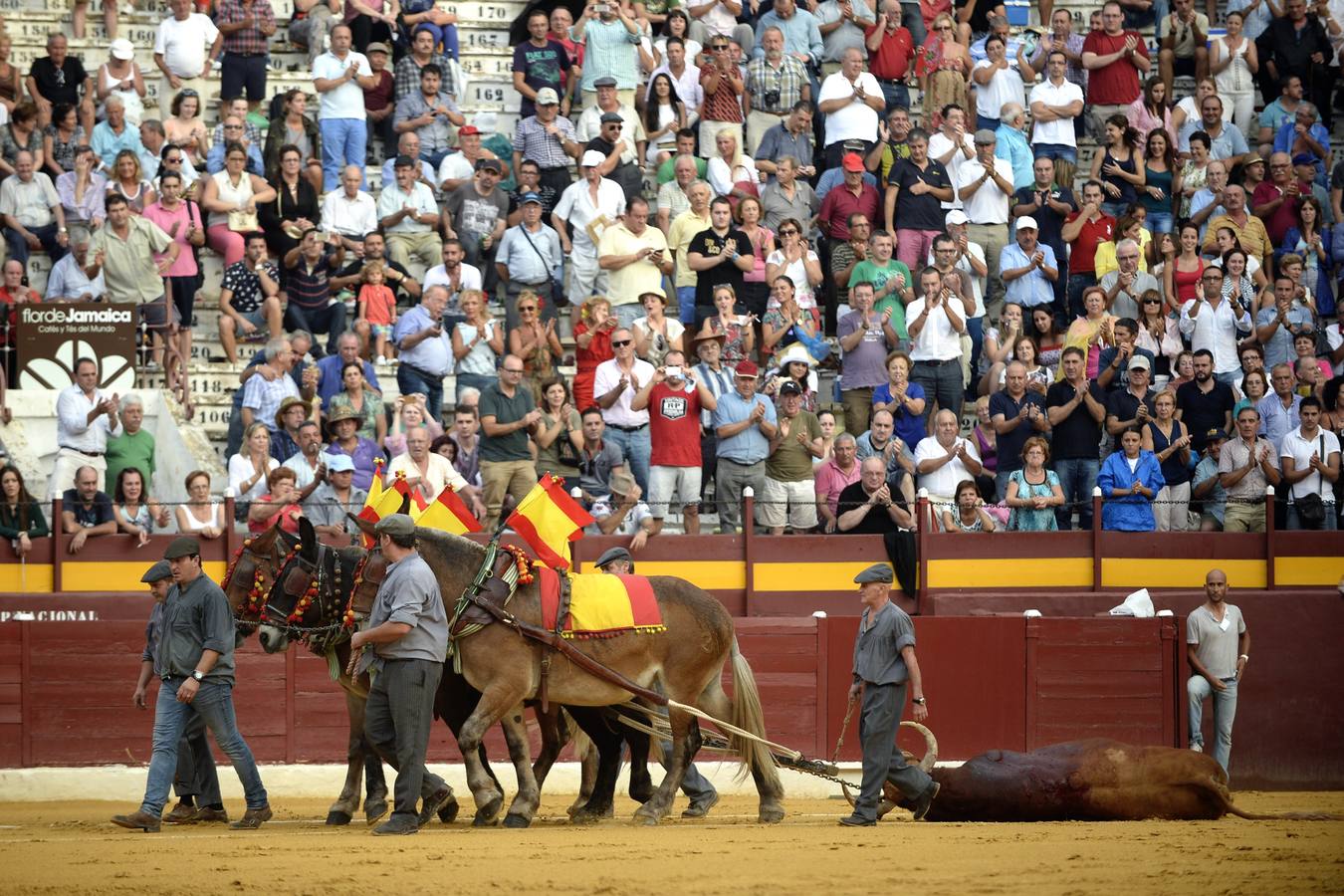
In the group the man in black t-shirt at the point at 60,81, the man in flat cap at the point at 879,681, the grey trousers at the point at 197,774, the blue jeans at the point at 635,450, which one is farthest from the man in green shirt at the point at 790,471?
the man in black t-shirt at the point at 60,81

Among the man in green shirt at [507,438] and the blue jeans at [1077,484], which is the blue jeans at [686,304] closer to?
the man in green shirt at [507,438]

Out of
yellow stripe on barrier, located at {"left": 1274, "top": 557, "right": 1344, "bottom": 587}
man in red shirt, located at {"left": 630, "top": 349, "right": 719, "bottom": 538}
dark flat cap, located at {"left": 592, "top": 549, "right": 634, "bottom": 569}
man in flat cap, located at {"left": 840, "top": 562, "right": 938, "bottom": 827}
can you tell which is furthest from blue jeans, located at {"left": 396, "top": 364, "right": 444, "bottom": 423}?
yellow stripe on barrier, located at {"left": 1274, "top": 557, "right": 1344, "bottom": 587}

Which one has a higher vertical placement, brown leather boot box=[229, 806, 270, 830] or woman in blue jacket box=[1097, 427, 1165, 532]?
woman in blue jacket box=[1097, 427, 1165, 532]

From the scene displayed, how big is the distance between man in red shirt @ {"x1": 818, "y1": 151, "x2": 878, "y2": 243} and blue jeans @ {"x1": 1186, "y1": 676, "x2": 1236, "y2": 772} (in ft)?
18.4

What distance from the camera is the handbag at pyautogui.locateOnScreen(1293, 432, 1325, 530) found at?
56.5 ft

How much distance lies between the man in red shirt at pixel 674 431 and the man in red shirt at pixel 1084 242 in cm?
485

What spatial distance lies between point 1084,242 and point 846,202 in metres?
2.40

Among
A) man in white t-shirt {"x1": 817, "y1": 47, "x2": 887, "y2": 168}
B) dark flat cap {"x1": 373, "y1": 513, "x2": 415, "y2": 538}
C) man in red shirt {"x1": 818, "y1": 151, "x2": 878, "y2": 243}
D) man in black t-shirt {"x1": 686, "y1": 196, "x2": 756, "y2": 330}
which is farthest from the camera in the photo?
man in white t-shirt {"x1": 817, "y1": 47, "x2": 887, "y2": 168}

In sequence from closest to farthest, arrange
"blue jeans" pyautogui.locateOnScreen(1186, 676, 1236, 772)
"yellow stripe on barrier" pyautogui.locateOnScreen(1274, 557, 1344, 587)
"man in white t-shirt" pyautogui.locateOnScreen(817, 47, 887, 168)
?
"blue jeans" pyautogui.locateOnScreen(1186, 676, 1236, 772), "yellow stripe on barrier" pyautogui.locateOnScreen(1274, 557, 1344, 587), "man in white t-shirt" pyautogui.locateOnScreen(817, 47, 887, 168)

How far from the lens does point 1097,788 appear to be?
40.6ft

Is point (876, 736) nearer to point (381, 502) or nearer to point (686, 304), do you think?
point (381, 502)

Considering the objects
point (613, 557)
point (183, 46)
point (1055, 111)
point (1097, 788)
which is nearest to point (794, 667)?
point (613, 557)

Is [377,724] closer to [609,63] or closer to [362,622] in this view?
[362,622]

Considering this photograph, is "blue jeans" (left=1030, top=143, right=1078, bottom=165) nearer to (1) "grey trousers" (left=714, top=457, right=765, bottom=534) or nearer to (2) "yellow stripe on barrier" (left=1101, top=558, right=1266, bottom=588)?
(2) "yellow stripe on barrier" (left=1101, top=558, right=1266, bottom=588)
